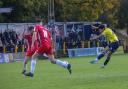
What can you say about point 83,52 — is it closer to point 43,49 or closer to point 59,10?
point 59,10

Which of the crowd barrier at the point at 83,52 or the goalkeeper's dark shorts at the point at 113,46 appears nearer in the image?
the goalkeeper's dark shorts at the point at 113,46

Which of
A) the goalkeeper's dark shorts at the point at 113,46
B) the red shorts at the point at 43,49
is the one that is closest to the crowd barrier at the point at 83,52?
the goalkeeper's dark shorts at the point at 113,46

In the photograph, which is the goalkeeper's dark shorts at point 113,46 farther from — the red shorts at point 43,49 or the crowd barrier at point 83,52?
the crowd barrier at point 83,52

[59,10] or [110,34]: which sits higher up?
[110,34]

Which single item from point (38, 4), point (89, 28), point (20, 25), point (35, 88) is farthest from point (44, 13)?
point (35, 88)

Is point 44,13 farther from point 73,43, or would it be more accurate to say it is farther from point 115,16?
point 115,16

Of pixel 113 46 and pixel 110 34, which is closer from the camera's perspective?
pixel 113 46

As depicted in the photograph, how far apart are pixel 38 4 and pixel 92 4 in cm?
857

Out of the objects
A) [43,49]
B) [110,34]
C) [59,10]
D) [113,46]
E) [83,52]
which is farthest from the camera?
[59,10]

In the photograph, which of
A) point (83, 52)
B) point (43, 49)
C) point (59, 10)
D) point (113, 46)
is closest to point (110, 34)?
point (113, 46)

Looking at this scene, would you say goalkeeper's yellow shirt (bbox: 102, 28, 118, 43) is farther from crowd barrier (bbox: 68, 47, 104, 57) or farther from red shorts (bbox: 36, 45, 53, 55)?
crowd barrier (bbox: 68, 47, 104, 57)

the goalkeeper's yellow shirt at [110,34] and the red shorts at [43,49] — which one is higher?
the red shorts at [43,49]

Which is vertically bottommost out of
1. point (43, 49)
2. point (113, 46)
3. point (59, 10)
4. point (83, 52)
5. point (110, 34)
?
point (83, 52)

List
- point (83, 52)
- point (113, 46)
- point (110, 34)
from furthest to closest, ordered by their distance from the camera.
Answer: point (83, 52), point (110, 34), point (113, 46)
